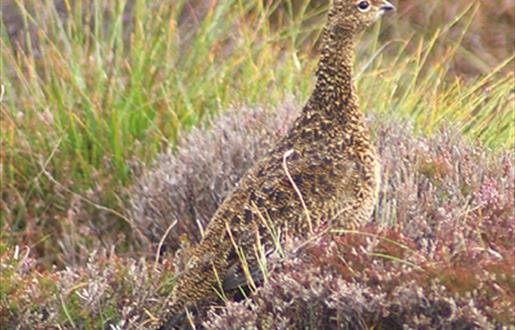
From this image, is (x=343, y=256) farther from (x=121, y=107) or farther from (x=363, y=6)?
(x=121, y=107)

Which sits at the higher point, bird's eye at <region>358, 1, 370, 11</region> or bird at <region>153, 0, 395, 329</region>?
bird's eye at <region>358, 1, 370, 11</region>

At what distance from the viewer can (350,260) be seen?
3.99 meters

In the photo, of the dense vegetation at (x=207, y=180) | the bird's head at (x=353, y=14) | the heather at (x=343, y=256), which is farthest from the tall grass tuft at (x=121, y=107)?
the bird's head at (x=353, y=14)

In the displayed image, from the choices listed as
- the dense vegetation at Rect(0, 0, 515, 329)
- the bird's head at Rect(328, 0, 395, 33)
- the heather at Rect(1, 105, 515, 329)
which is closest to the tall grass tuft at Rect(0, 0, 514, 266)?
the dense vegetation at Rect(0, 0, 515, 329)

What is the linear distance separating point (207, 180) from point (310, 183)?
1008mm

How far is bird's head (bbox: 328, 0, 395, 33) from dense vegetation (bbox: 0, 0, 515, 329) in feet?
1.92

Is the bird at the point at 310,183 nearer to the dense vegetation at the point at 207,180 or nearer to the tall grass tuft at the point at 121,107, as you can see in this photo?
the dense vegetation at the point at 207,180

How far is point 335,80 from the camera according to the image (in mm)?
4691

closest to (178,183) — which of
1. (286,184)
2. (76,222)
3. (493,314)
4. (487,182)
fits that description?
(76,222)

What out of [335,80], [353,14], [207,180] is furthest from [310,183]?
[207,180]

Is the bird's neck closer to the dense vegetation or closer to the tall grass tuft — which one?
the dense vegetation

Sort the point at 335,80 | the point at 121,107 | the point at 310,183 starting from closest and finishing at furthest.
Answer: the point at 310,183 → the point at 335,80 → the point at 121,107

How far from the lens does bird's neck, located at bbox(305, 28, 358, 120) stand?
465cm

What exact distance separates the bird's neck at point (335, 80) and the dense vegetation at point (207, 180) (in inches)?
13.5
